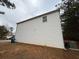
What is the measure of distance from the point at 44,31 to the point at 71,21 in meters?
6.54

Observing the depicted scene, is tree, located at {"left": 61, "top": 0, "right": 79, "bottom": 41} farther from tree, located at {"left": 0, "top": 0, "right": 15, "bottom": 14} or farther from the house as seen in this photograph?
tree, located at {"left": 0, "top": 0, "right": 15, "bottom": 14}

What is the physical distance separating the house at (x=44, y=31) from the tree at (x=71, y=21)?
17.5 feet

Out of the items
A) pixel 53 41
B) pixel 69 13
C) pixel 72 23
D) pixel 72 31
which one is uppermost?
pixel 69 13

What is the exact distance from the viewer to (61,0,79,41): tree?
15.2 metres

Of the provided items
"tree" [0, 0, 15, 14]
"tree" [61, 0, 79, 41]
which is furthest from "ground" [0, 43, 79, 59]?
"tree" [61, 0, 79, 41]

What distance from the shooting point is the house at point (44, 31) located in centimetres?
1089

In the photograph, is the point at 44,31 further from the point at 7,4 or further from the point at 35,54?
the point at 7,4

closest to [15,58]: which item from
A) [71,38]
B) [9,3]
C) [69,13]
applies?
[9,3]

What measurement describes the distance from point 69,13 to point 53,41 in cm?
786

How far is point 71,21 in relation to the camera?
15664mm

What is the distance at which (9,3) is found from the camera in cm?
1022

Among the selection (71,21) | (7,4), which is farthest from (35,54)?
(71,21)

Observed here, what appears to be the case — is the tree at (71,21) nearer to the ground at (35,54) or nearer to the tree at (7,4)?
the ground at (35,54)

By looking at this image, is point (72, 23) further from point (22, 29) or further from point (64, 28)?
point (22, 29)
